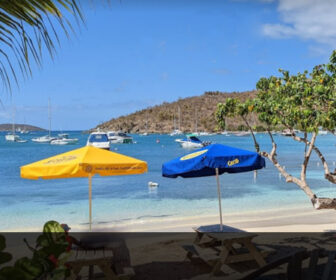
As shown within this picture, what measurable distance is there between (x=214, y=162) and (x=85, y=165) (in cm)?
181

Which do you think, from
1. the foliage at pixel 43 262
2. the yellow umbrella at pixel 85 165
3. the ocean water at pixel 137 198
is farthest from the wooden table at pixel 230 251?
the ocean water at pixel 137 198

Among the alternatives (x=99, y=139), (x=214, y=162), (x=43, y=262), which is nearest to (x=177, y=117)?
(x=99, y=139)

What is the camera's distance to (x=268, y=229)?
10234 millimetres

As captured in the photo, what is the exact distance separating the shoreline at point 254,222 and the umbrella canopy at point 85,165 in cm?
545

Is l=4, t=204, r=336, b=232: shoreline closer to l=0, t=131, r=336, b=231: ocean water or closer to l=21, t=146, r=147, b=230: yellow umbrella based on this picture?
l=0, t=131, r=336, b=231: ocean water

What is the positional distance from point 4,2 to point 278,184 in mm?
22728

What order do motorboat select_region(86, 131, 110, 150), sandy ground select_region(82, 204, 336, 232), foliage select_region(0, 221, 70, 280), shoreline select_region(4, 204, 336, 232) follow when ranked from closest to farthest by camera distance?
foliage select_region(0, 221, 70, 280)
sandy ground select_region(82, 204, 336, 232)
shoreline select_region(4, 204, 336, 232)
motorboat select_region(86, 131, 110, 150)

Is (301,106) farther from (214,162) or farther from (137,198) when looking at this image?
(137,198)

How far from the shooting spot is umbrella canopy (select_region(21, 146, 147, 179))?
5.40m

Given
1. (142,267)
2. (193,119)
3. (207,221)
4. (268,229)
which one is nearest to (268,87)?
(268,229)

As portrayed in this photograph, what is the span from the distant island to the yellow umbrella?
106119 millimetres

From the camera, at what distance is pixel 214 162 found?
19.3 feet

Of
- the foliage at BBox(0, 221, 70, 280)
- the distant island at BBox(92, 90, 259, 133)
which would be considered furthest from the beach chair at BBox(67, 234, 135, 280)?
the distant island at BBox(92, 90, 259, 133)

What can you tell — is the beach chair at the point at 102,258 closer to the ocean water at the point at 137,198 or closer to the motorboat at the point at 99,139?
the ocean water at the point at 137,198
